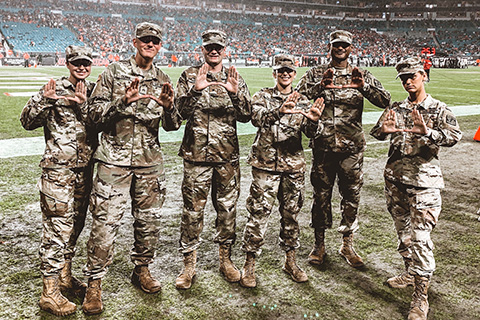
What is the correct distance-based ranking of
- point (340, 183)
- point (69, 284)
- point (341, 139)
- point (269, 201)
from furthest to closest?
point (340, 183) < point (341, 139) < point (269, 201) < point (69, 284)

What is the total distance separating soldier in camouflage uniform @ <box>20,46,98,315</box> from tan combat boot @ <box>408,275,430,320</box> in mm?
2740

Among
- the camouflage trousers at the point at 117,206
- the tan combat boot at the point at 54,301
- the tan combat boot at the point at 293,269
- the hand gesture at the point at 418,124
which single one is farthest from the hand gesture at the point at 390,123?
the tan combat boot at the point at 54,301

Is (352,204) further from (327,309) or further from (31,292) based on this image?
(31,292)

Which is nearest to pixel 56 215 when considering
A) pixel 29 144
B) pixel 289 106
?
pixel 289 106

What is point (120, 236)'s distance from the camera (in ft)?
15.6

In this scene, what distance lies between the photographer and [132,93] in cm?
320

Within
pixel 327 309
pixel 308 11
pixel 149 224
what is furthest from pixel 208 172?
pixel 308 11

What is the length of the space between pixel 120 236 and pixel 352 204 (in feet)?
8.78

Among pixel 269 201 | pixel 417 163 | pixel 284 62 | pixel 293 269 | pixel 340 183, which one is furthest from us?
pixel 340 183

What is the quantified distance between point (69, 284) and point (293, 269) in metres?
2.04

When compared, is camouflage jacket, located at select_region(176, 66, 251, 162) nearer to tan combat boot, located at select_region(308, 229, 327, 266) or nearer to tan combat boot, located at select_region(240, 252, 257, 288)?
tan combat boot, located at select_region(240, 252, 257, 288)

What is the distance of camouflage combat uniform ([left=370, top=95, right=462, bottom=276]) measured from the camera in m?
3.28

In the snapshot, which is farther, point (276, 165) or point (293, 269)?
point (293, 269)

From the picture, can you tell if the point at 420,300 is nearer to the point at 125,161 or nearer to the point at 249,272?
the point at 249,272
